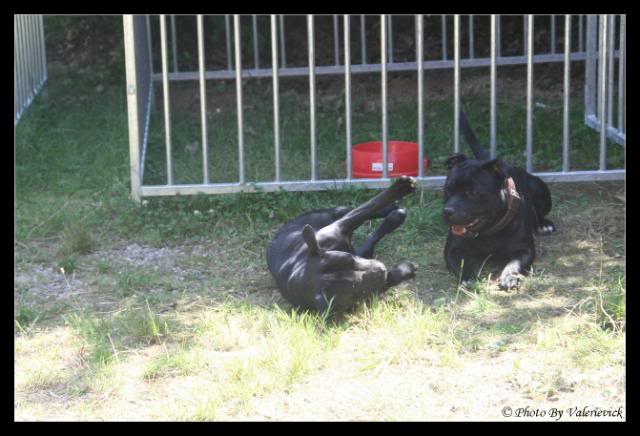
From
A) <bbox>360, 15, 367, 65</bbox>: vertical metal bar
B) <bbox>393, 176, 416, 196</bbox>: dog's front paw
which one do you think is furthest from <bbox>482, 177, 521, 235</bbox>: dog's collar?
<bbox>360, 15, 367, 65</bbox>: vertical metal bar

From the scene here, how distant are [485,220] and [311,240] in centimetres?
99

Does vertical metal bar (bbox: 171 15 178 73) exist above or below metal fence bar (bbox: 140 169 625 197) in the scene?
above

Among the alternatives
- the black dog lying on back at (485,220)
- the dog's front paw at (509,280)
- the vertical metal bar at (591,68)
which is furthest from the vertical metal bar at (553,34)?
the dog's front paw at (509,280)

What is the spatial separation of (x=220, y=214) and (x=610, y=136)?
2864 mm

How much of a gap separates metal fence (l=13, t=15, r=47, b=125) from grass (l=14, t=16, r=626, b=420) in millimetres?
309

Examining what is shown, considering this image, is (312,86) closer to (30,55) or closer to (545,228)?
(545,228)

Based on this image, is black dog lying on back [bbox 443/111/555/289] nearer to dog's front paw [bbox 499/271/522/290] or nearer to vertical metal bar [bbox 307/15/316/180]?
dog's front paw [bbox 499/271/522/290]

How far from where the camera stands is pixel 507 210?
4.96m

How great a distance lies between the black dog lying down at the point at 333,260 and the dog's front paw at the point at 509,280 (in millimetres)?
450

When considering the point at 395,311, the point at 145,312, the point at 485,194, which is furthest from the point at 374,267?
the point at 145,312

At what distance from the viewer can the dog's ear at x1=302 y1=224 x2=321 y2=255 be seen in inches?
178

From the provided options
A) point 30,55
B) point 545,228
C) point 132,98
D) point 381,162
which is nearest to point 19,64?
point 30,55

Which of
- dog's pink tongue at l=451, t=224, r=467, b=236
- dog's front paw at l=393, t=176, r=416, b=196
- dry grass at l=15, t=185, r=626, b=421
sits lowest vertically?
dry grass at l=15, t=185, r=626, b=421

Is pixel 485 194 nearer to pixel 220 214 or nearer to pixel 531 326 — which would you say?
pixel 531 326
